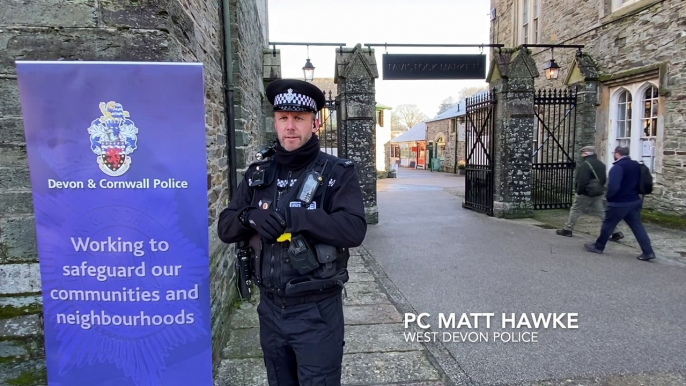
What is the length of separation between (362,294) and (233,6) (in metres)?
3.75

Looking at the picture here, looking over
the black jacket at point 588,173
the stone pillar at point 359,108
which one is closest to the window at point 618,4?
the black jacket at point 588,173

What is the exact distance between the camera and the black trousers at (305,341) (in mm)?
2125

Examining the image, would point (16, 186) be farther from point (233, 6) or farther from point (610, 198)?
Answer: point (610, 198)

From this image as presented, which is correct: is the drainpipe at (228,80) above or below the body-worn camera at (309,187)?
above

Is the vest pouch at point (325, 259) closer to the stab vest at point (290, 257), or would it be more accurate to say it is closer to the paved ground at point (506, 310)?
the stab vest at point (290, 257)

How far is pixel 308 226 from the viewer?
1.96 metres

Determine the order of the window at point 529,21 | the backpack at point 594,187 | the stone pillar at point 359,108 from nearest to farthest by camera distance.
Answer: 1. the backpack at point 594,187
2. the stone pillar at point 359,108
3. the window at point 529,21

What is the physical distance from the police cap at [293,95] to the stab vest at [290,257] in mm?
310

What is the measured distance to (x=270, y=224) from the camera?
6.42ft

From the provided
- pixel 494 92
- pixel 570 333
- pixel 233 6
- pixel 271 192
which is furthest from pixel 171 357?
pixel 494 92

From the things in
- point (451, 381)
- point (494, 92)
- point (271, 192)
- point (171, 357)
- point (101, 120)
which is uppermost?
point (494, 92)

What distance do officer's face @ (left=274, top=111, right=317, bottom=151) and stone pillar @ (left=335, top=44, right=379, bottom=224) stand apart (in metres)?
6.86

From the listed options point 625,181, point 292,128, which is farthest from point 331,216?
point 625,181

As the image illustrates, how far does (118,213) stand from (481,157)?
1026 cm
